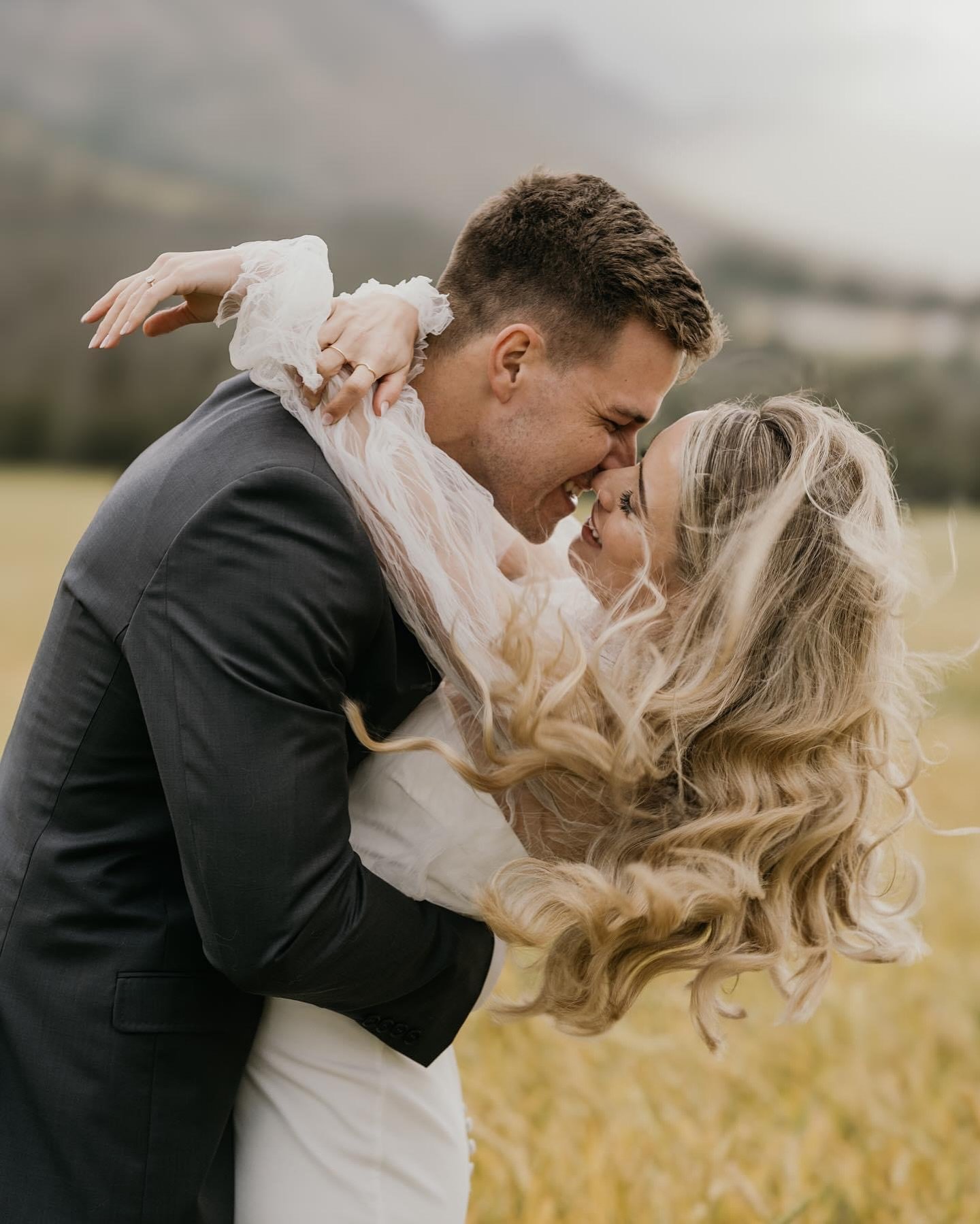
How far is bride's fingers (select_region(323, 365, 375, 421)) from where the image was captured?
1964 mm

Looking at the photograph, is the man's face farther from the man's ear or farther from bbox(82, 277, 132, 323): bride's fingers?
bbox(82, 277, 132, 323): bride's fingers

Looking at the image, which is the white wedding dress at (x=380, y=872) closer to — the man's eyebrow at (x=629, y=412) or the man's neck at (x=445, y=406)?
the man's neck at (x=445, y=406)

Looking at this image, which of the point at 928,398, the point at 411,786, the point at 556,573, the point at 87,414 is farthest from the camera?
the point at 87,414

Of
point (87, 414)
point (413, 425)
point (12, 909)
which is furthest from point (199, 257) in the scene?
point (87, 414)

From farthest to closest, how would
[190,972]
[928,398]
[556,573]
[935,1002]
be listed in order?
[928,398] → [935,1002] → [556,573] → [190,972]

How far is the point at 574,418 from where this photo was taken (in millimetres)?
2459

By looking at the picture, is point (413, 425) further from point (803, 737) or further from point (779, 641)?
point (803, 737)

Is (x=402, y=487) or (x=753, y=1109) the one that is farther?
(x=753, y=1109)

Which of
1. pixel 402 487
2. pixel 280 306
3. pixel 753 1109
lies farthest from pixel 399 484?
pixel 753 1109

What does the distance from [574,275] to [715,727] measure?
3.09 ft

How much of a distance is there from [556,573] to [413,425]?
0.79 m

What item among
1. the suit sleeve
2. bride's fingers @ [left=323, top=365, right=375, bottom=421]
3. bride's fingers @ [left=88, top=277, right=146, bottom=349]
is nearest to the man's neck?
bride's fingers @ [left=323, top=365, right=375, bottom=421]

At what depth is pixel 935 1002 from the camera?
14.6 ft

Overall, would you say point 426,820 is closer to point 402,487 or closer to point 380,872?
point 380,872
